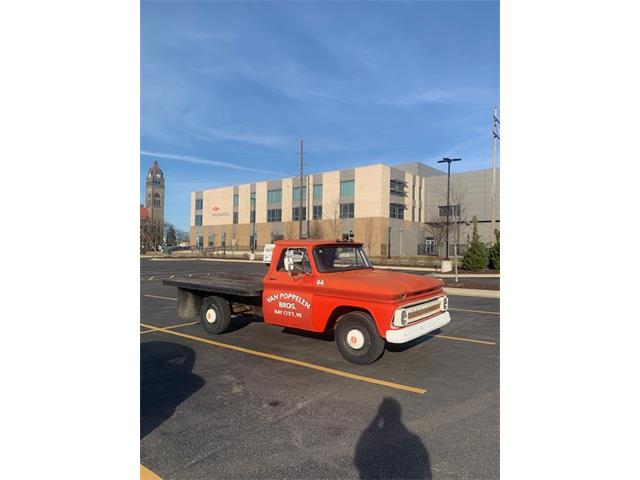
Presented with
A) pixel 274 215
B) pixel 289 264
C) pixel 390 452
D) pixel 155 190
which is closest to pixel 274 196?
pixel 274 215

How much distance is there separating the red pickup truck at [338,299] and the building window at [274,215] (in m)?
57.0

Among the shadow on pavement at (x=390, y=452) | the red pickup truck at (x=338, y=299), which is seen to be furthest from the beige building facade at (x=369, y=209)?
the shadow on pavement at (x=390, y=452)

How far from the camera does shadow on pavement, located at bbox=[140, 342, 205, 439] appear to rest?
14.0ft

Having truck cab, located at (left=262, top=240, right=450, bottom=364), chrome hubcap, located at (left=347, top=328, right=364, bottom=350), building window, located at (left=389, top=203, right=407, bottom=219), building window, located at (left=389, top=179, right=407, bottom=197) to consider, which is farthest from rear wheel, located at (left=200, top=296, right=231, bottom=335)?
building window, located at (left=389, top=179, right=407, bottom=197)

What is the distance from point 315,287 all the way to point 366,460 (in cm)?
333

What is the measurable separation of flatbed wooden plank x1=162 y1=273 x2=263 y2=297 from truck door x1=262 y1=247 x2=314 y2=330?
33 cm

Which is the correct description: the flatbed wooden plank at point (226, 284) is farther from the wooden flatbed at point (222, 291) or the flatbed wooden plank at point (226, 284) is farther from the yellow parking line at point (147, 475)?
the yellow parking line at point (147, 475)

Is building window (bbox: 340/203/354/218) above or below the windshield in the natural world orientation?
above

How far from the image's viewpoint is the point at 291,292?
6.77 meters

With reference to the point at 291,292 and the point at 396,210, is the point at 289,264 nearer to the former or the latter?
the point at 291,292

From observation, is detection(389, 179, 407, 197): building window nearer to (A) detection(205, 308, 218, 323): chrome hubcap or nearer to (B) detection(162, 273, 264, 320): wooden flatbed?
(B) detection(162, 273, 264, 320): wooden flatbed

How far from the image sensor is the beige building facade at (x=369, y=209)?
54.7 meters

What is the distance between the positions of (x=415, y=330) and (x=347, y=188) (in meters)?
52.8
